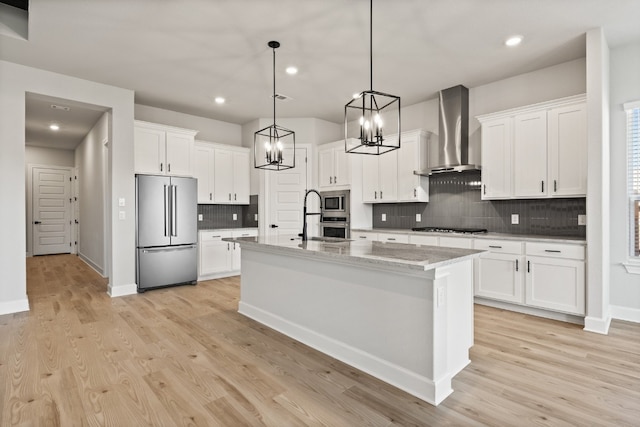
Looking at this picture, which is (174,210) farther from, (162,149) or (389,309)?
(389,309)

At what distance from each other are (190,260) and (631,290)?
18.3 feet

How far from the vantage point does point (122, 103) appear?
4781 mm

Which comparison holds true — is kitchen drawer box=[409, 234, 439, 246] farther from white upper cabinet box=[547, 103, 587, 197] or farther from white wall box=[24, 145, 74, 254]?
white wall box=[24, 145, 74, 254]

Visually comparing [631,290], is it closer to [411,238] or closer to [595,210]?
[595,210]

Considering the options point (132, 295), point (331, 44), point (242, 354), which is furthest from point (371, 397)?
point (132, 295)

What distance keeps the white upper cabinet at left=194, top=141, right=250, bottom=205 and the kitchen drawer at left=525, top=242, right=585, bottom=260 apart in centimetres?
467

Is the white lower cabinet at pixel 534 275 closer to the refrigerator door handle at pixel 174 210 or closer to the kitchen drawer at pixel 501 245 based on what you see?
the kitchen drawer at pixel 501 245

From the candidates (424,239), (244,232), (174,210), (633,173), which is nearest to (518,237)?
(424,239)

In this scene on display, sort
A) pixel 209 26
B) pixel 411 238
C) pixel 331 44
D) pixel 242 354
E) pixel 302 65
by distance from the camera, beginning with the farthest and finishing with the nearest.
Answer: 1. pixel 411 238
2. pixel 302 65
3. pixel 331 44
4. pixel 209 26
5. pixel 242 354

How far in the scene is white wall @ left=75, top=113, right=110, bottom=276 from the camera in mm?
5875

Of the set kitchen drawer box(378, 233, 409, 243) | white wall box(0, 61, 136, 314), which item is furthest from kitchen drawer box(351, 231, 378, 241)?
white wall box(0, 61, 136, 314)

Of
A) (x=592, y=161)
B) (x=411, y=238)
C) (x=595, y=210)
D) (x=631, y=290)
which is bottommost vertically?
(x=631, y=290)

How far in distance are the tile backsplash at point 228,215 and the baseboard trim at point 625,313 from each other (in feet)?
17.1

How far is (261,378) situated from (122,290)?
10.8 ft
